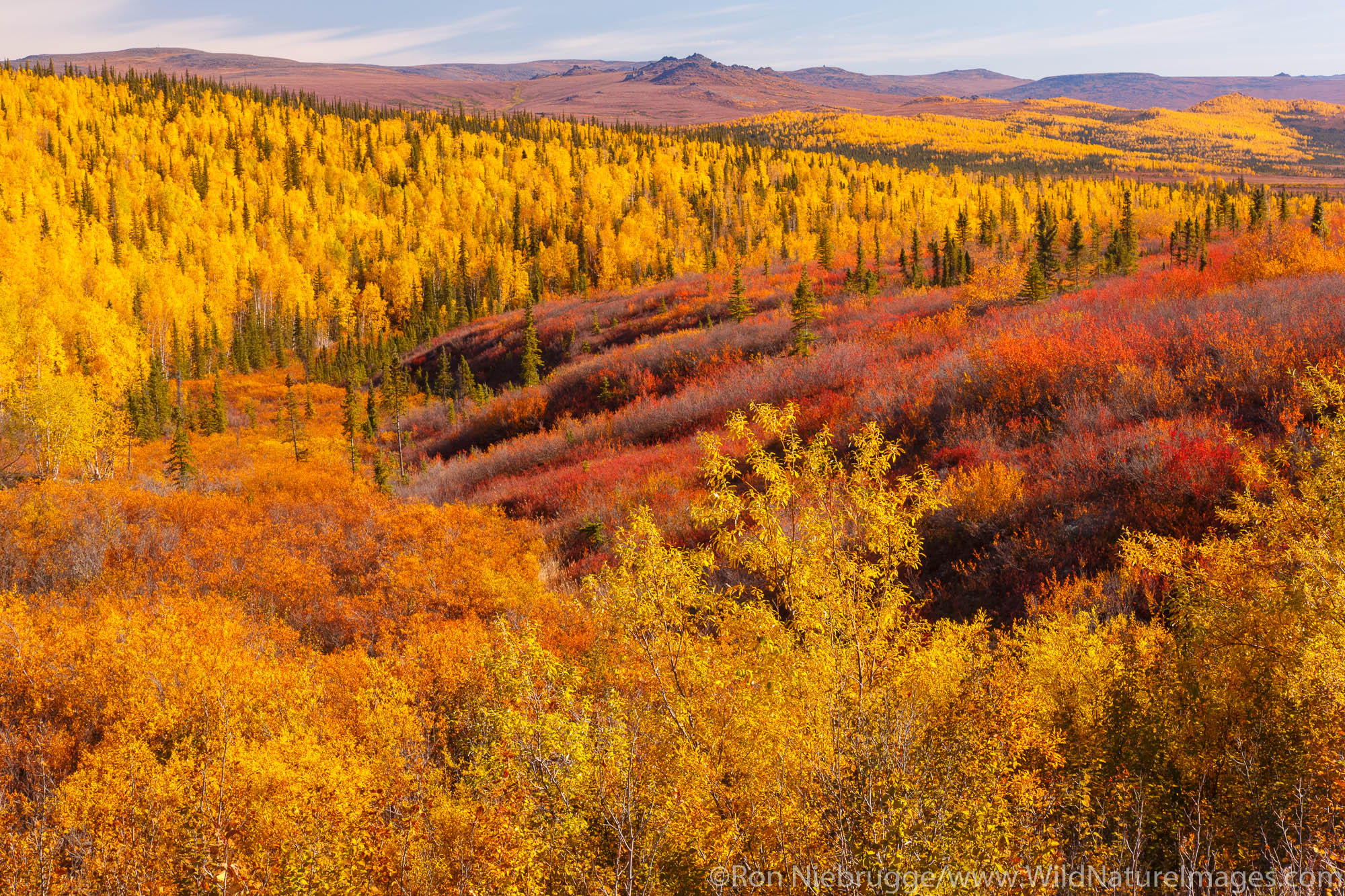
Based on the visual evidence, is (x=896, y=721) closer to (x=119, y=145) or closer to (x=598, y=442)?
(x=598, y=442)

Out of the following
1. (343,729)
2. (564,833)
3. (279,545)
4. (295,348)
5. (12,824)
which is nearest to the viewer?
(564,833)

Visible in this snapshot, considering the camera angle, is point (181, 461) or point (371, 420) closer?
point (181, 461)

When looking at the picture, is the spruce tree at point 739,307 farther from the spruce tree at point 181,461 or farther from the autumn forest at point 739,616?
the spruce tree at point 181,461

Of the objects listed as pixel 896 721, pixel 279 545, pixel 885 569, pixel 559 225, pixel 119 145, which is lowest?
pixel 279 545

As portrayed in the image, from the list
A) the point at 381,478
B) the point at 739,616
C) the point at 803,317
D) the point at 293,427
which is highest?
the point at 803,317

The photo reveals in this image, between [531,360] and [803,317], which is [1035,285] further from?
[531,360]

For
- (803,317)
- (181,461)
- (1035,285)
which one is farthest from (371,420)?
(1035,285)

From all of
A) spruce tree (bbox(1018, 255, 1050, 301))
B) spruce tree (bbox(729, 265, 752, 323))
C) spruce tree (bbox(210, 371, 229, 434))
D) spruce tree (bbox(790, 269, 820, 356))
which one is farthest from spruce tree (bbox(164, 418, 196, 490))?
spruce tree (bbox(1018, 255, 1050, 301))

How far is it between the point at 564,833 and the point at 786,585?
2.00 m

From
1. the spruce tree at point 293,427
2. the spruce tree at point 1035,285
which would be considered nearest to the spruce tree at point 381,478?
the spruce tree at point 293,427

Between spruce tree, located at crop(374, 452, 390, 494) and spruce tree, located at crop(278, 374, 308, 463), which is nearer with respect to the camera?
spruce tree, located at crop(374, 452, 390, 494)

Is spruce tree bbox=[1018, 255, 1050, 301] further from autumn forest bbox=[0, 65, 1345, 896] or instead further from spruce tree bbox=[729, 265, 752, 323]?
spruce tree bbox=[729, 265, 752, 323]

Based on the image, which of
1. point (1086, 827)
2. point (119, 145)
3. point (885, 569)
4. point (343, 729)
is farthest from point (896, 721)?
point (119, 145)

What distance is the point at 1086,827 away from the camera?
404cm
